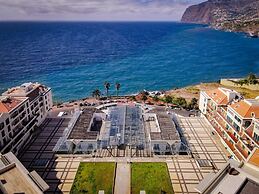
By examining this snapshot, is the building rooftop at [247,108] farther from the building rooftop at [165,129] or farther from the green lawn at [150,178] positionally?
the green lawn at [150,178]

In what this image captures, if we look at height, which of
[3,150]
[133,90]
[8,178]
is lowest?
[133,90]

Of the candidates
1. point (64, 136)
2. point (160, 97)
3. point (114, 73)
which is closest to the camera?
point (64, 136)

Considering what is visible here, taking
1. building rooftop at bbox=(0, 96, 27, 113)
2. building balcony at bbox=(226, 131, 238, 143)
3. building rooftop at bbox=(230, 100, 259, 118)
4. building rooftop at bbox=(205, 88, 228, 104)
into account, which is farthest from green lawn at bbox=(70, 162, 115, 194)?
building rooftop at bbox=(205, 88, 228, 104)

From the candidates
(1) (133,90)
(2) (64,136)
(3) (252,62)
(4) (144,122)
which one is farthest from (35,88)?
(3) (252,62)

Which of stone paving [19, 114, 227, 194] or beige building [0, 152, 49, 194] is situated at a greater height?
beige building [0, 152, 49, 194]

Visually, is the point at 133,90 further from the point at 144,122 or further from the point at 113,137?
the point at 113,137

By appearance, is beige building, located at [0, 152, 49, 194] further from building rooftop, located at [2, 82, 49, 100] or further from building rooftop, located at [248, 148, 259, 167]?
building rooftop, located at [248, 148, 259, 167]
